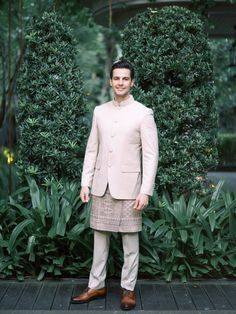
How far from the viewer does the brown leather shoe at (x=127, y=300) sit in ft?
15.5

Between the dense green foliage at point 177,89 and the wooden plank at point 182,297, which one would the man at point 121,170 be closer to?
the wooden plank at point 182,297

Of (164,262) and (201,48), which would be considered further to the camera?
(201,48)

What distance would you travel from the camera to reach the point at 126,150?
4613 mm

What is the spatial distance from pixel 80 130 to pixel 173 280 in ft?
6.65

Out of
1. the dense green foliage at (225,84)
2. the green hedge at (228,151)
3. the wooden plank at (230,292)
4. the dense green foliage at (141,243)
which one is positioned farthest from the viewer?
the dense green foliage at (225,84)

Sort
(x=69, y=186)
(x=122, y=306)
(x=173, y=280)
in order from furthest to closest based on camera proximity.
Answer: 1. (x=69, y=186)
2. (x=173, y=280)
3. (x=122, y=306)

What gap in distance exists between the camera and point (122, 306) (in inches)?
187

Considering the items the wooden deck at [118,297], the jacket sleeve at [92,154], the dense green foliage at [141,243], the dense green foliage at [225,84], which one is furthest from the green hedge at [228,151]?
the jacket sleeve at [92,154]

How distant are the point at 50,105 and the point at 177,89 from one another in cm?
148

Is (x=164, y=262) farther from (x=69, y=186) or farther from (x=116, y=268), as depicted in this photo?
(x=69, y=186)

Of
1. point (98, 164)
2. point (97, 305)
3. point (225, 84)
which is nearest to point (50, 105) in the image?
point (98, 164)

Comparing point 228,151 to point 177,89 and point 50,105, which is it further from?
point 50,105

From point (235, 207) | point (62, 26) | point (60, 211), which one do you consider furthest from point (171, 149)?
point (62, 26)

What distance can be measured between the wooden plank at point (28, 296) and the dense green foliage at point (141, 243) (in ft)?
0.53
